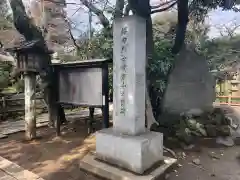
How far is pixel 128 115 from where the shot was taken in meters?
4.00

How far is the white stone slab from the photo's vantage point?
3904mm

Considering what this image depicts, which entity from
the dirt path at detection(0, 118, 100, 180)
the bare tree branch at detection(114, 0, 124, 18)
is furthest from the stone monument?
the bare tree branch at detection(114, 0, 124, 18)

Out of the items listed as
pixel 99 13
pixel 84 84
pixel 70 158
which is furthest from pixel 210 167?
pixel 99 13

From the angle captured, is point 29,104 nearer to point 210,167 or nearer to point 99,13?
point 99,13

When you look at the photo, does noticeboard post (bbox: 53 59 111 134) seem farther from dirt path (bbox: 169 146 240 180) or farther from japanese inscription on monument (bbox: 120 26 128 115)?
dirt path (bbox: 169 146 240 180)

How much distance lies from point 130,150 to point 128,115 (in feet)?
2.07

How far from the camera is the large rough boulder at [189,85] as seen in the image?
23.5ft

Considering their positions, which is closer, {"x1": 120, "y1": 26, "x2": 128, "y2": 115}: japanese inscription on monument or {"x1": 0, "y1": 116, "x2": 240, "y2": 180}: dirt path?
{"x1": 120, "y1": 26, "x2": 128, "y2": 115}: japanese inscription on monument

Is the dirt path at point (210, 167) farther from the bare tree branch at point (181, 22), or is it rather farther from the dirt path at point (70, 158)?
the bare tree branch at point (181, 22)

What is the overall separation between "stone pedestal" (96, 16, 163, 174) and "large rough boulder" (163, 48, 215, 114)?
3144 mm

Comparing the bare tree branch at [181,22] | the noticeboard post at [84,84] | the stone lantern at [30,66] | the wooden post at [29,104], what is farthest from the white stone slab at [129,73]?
the wooden post at [29,104]

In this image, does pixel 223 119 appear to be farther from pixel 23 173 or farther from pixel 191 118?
pixel 23 173

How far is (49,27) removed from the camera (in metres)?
13.4

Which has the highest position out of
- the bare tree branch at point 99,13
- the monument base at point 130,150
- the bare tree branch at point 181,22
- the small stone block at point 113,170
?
the bare tree branch at point 99,13
